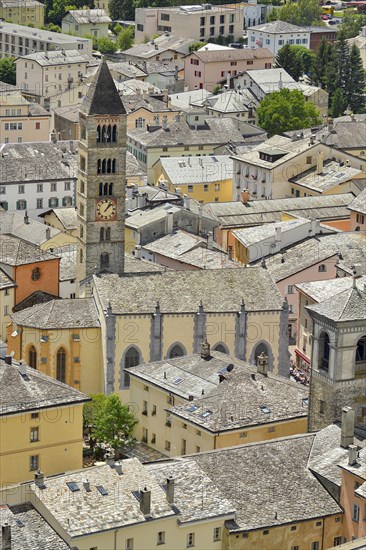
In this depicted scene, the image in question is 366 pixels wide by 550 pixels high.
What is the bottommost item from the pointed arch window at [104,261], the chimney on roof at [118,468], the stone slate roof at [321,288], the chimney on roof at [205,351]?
the stone slate roof at [321,288]

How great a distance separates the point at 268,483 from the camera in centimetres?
10319

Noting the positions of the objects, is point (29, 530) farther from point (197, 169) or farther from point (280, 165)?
point (197, 169)

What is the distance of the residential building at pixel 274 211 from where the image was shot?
545 ft

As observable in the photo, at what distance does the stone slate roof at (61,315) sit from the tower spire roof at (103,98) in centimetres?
1516

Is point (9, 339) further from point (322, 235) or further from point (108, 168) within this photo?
point (322, 235)

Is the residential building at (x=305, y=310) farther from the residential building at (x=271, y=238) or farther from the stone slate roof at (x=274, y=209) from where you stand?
the stone slate roof at (x=274, y=209)

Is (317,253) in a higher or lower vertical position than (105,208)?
lower

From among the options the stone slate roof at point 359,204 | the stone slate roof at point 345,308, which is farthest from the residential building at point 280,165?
the stone slate roof at point 345,308

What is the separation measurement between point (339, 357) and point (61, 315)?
3138 centimetres

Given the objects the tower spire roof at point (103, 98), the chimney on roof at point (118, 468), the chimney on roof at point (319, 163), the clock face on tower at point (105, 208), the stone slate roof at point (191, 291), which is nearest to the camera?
the chimney on roof at point (118, 468)

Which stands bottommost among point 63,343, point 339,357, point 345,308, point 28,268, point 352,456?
point 63,343

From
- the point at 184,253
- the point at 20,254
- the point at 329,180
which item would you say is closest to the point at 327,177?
the point at 329,180

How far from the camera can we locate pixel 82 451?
117062 millimetres

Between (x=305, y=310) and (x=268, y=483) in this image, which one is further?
(x=305, y=310)
